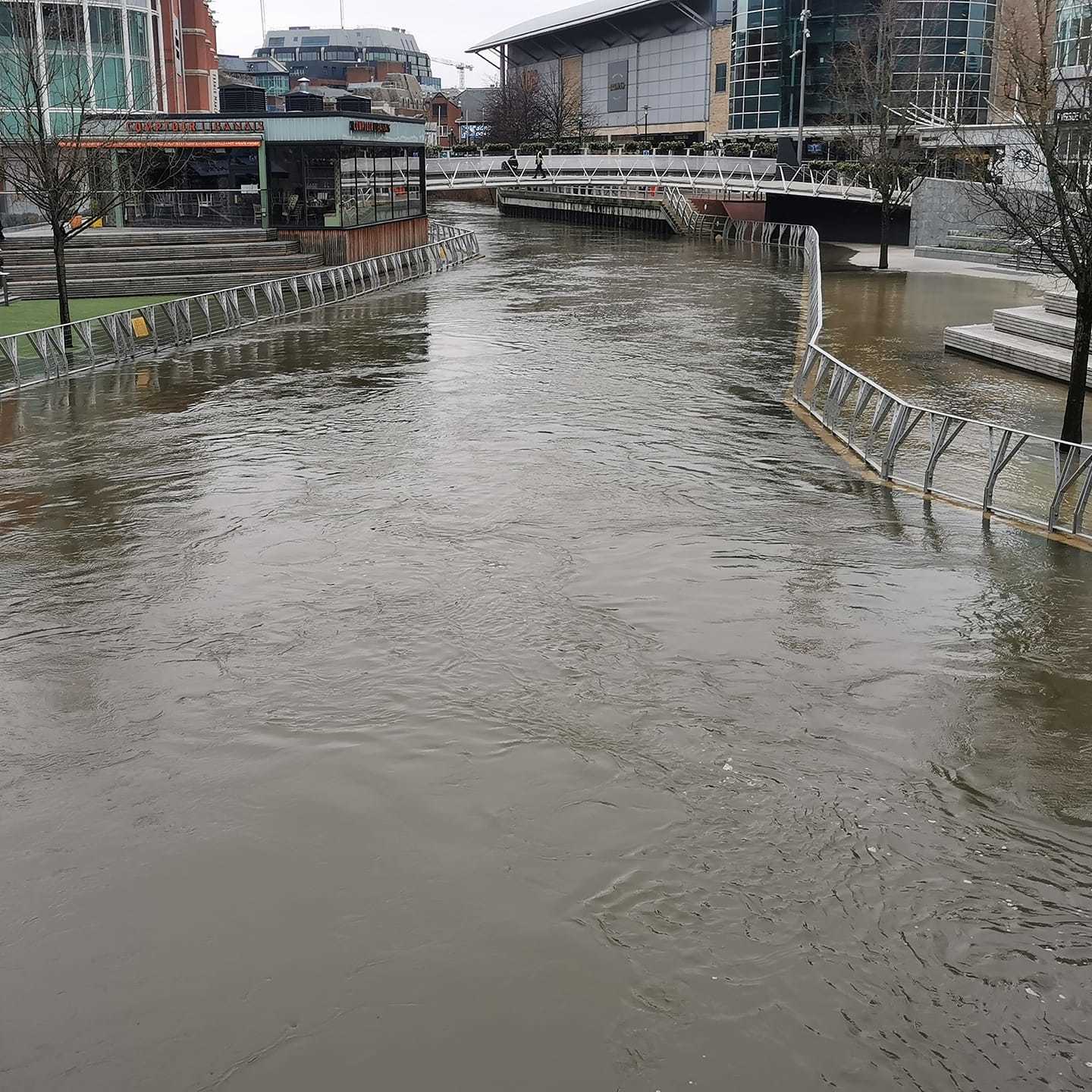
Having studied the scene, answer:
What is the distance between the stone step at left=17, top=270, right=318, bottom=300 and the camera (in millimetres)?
31234

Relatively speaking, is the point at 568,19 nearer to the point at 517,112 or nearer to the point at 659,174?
the point at 517,112

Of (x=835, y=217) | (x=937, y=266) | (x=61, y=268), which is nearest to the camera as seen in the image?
(x=61, y=268)

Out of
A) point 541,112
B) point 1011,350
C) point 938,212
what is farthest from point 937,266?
point 541,112

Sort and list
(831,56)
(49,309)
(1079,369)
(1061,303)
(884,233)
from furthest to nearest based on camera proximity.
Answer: (831,56) → (884,233) → (49,309) → (1061,303) → (1079,369)

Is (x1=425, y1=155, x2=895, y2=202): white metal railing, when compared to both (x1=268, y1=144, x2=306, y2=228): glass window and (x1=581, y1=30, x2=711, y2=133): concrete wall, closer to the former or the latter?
(x1=268, y1=144, x2=306, y2=228): glass window

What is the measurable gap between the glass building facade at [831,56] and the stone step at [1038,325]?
131ft

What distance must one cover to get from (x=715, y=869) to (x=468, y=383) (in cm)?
1419

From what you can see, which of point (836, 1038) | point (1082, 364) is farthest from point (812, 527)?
point (836, 1038)

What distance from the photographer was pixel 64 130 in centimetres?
3212

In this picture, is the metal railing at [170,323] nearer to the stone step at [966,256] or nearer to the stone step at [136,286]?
the stone step at [136,286]

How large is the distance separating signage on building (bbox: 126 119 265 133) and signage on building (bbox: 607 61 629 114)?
220 feet

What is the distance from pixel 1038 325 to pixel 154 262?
72.4ft

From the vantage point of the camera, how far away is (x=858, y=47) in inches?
2031

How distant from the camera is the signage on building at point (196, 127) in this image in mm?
36062
